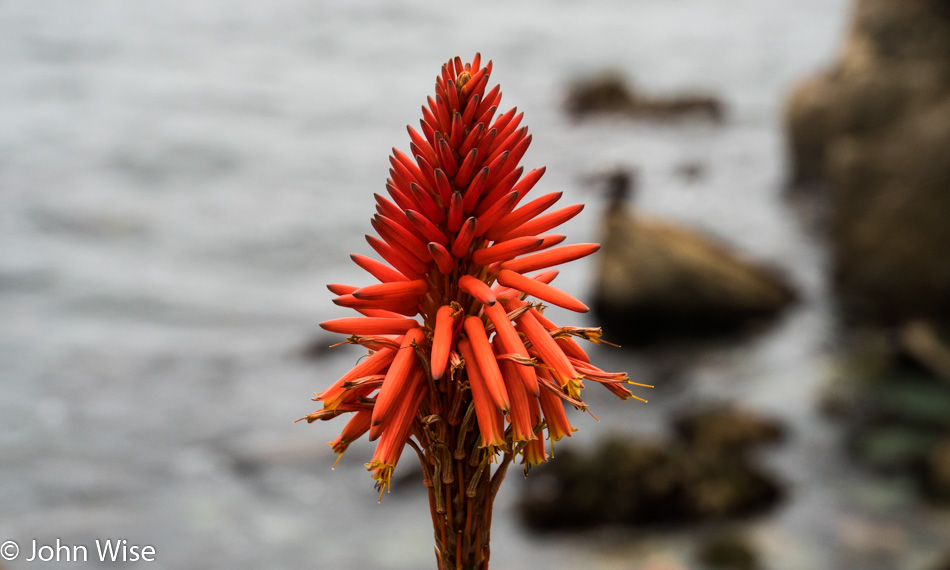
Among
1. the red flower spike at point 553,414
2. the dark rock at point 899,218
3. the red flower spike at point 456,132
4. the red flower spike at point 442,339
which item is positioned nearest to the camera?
the red flower spike at point 442,339

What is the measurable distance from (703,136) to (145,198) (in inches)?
732

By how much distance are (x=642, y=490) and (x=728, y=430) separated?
2650 millimetres

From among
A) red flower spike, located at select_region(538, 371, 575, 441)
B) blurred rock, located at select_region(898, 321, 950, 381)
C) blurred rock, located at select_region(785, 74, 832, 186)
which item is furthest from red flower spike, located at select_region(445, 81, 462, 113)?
blurred rock, located at select_region(785, 74, 832, 186)

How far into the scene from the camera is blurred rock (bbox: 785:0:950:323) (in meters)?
15.8

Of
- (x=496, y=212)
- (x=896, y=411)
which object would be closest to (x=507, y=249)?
(x=496, y=212)

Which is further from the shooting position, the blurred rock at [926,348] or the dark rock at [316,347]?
the dark rock at [316,347]

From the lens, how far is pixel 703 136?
3116 centimetres

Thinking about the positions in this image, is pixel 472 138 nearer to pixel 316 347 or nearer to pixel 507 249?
pixel 507 249

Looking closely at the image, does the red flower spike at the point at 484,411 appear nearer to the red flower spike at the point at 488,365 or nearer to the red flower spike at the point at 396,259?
the red flower spike at the point at 488,365

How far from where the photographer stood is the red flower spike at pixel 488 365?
A: 213 centimetres

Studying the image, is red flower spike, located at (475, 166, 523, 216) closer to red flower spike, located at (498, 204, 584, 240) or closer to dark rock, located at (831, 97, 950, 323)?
red flower spike, located at (498, 204, 584, 240)

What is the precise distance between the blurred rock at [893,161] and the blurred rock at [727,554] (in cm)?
694

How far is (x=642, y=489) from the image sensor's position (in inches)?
469

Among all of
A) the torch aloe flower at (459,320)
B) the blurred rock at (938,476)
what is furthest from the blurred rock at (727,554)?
the torch aloe flower at (459,320)
